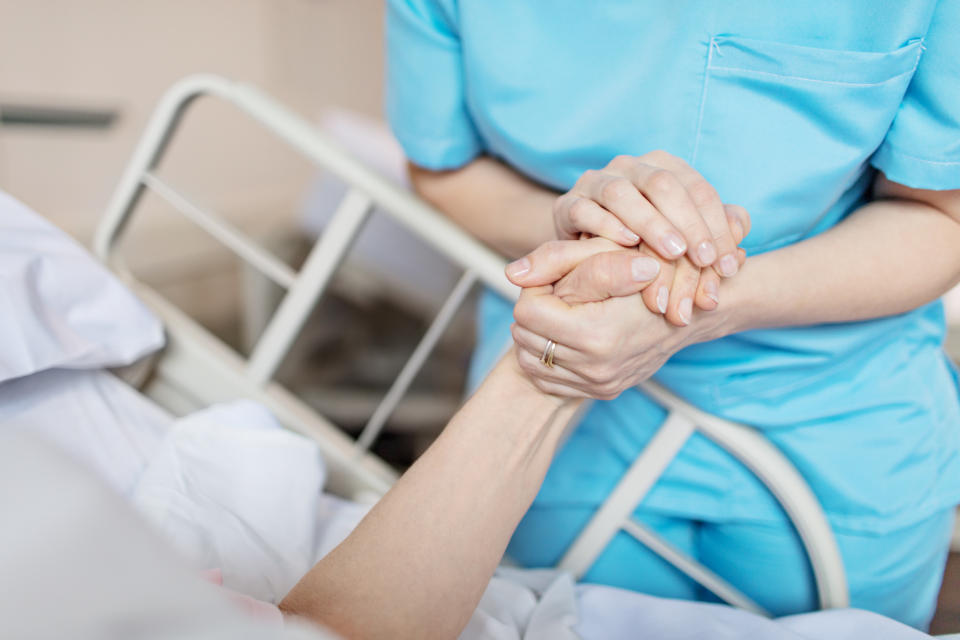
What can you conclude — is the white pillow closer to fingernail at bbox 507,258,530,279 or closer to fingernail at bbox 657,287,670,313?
fingernail at bbox 507,258,530,279

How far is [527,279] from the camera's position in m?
0.59

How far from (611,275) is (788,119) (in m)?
0.25

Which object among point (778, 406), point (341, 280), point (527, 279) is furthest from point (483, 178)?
point (341, 280)

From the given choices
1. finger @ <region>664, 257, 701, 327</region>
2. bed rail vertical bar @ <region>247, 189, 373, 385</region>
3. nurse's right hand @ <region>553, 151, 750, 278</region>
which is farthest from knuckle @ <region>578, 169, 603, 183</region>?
bed rail vertical bar @ <region>247, 189, 373, 385</region>

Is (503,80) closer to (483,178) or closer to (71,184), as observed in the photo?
(483,178)

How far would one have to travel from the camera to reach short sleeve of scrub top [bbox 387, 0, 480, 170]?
2.52 feet

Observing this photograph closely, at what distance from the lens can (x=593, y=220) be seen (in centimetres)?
60

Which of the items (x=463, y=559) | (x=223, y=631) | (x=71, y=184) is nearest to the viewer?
(x=223, y=631)

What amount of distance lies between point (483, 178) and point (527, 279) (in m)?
0.30

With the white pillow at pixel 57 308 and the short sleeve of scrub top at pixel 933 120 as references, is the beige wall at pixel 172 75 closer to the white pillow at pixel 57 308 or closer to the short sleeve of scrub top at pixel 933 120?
the white pillow at pixel 57 308

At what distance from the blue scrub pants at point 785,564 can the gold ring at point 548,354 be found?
334mm

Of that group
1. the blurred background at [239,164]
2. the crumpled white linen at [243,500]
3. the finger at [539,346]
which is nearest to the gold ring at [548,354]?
the finger at [539,346]

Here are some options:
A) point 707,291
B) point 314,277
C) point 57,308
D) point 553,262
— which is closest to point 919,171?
point 707,291

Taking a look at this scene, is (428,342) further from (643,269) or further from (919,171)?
(919,171)
